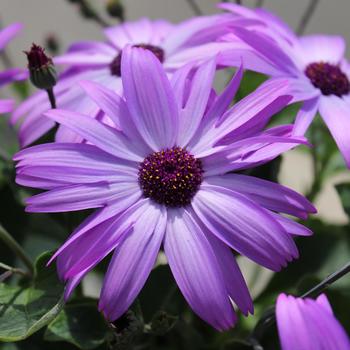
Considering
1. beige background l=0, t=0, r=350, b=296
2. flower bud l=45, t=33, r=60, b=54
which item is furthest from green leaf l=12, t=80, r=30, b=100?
beige background l=0, t=0, r=350, b=296

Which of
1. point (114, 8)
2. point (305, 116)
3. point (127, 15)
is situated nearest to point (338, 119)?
point (305, 116)

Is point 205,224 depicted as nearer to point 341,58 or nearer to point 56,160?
point 56,160

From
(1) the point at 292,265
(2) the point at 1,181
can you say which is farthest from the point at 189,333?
(2) the point at 1,181

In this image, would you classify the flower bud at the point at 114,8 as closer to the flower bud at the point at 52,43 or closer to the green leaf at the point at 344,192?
the flower bud at the point at 52,43

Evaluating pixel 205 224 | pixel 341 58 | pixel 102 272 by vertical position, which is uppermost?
pixel 341 58

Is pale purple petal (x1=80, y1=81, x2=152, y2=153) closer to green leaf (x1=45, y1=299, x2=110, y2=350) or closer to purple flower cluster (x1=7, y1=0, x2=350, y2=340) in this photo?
purple flower cluster (x1=7, y1=0, x2=350, y2=340)

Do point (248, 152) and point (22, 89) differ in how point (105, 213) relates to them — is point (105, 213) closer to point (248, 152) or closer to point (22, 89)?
point (248, 152)

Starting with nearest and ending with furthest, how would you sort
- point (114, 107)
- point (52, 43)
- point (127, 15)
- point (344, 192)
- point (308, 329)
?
point (308, 329), point (114, 107), point (344, 192), point (52, 43), point (127, 15)

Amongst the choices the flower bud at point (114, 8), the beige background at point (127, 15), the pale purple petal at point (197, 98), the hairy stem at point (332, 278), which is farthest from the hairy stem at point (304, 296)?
the beige background at point (127, 15)
